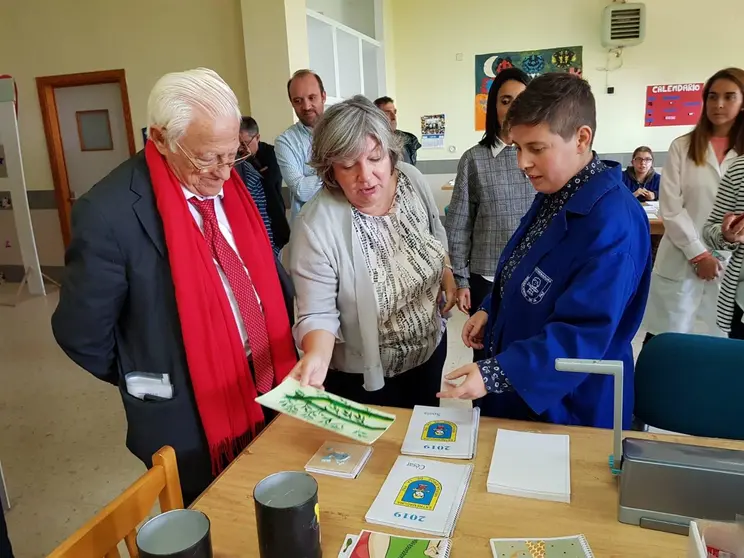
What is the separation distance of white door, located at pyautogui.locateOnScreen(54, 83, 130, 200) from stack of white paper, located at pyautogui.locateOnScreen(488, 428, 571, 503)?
204 inches

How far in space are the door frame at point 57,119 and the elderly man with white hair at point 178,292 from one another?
14.3ft

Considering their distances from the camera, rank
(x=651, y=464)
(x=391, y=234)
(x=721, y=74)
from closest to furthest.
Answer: (x=651, y=464)
(x=391, y=234)
(x=721, y=74)

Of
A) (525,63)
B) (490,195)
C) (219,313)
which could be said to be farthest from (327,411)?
(525,63)

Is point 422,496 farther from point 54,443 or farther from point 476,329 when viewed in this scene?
point 54,443

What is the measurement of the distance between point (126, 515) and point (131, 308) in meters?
0.51

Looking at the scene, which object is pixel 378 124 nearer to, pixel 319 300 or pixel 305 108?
pixel 319 300

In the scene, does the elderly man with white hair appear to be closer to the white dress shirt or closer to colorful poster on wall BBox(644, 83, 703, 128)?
the white dress shirt

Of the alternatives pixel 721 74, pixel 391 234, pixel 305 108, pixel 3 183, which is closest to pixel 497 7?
pixel 305 108

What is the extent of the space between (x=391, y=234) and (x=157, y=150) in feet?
2.04

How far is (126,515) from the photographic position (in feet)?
3.05

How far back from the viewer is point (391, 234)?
157 cm

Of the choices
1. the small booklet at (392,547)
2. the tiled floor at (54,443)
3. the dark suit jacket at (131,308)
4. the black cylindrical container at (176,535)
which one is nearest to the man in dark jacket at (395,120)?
the tiled floor at (54,443)

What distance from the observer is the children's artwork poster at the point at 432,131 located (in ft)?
22.0

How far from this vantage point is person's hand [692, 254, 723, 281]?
2520 mm
